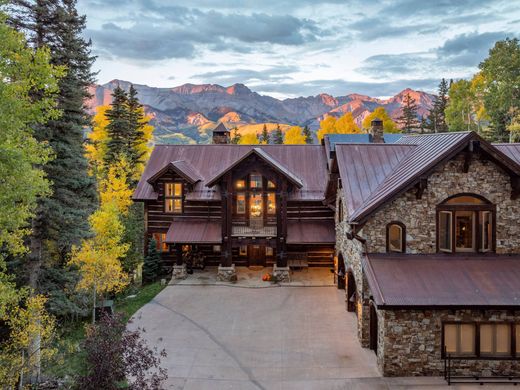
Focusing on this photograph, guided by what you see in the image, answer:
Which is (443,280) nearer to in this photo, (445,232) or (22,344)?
(445,232)

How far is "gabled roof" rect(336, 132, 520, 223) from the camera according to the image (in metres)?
14.5

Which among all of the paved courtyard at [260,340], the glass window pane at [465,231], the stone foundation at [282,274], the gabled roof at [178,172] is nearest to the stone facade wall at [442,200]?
the glass window pane at [465,231]

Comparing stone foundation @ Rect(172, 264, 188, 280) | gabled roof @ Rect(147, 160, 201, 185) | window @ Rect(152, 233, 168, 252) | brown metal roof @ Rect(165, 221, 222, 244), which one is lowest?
stone foundation @ Rect(172, 264, 188, 280)

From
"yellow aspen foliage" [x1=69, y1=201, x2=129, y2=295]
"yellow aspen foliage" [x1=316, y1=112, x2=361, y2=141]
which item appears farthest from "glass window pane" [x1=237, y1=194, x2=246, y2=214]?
"yellow aspen foliage" [x1=316, y1=112, x2=361, y2=141]

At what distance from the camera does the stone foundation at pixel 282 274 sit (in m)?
24.3

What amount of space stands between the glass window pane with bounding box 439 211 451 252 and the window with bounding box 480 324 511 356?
10.3ft

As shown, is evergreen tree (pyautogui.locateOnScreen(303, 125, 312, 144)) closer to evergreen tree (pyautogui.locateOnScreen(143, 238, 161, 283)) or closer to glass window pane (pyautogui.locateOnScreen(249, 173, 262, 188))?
glass window pane (pyautogui.locateOnScreen(249, 173, 262, 188))

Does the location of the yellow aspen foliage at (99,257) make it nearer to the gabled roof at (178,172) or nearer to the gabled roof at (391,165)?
the gabled roof at (178,172)

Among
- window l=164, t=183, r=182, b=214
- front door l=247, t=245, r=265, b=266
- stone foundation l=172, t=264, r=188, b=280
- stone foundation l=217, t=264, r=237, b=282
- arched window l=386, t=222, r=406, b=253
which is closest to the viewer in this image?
arched window l=386, t=222, r=406, b=253

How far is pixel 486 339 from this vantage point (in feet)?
43.5

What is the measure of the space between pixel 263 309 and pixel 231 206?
7.30 m

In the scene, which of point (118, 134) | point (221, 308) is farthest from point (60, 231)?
point (118, 134)

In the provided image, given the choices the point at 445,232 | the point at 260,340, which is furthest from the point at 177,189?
the point at 445,232

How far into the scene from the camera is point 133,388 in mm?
10961
